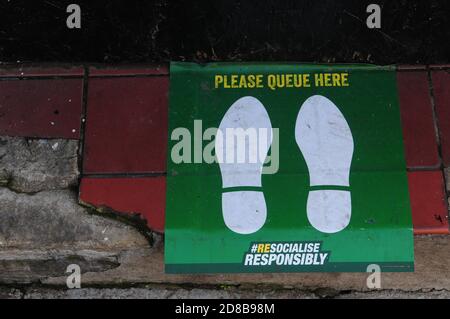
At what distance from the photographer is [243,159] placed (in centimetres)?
265

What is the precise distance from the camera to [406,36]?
2791 millimetres

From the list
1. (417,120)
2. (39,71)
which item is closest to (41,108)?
(39,71)

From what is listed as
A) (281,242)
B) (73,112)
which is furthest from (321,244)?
(73,112)

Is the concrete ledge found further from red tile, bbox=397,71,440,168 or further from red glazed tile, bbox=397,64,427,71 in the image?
red glazed tile, bbox=397,64,427,71

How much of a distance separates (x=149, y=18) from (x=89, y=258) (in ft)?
4.55

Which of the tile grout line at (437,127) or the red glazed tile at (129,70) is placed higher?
the red glazed tile at (129,70)

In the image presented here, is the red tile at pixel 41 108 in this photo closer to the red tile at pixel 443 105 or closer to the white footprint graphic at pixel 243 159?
the white footprint graphic at pixel 243 159

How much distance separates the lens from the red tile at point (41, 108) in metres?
2.75

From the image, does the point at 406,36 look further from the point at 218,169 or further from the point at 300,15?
the point at 218,169

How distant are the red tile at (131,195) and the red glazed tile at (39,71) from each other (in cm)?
66

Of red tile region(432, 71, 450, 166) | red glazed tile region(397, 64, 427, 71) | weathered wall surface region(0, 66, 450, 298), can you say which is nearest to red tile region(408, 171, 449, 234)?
weathered wall surface region(0, 66, 450, 298)

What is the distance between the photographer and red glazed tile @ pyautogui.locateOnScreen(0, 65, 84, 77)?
2859mm

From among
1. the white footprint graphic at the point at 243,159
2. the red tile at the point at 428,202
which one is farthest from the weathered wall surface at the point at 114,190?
the white footprint graphic at the point at 243,159

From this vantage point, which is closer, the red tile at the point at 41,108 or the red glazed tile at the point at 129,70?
the red tile at the point at 41,108
